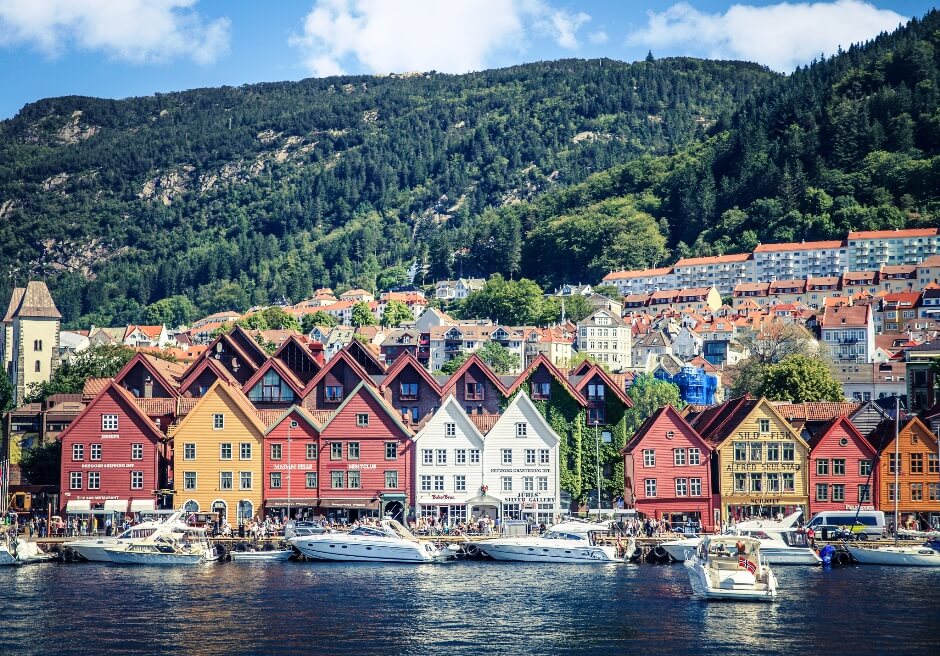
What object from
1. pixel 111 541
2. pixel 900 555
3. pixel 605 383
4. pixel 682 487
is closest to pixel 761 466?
pixel 682 487

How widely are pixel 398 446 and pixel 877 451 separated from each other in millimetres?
33953

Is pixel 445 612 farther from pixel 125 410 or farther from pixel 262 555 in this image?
pixel 125 410

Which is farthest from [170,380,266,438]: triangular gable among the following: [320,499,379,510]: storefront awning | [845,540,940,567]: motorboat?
[845,540,940,567]: motorboat

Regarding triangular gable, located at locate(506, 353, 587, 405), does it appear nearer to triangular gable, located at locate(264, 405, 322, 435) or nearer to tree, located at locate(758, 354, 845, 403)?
triangular gable, located at locate(264, 405, 322, 435)

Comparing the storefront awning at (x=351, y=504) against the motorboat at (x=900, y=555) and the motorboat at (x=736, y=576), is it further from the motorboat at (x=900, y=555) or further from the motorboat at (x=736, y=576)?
the motorboat at (x=900, y=555)

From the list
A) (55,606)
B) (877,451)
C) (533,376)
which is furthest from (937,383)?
(55,606)

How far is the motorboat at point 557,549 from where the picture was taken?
9069 centimetres

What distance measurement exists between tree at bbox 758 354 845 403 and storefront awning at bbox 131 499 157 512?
6116 centimetres

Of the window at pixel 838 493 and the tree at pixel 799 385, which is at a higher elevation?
the tree at pixel 799 385

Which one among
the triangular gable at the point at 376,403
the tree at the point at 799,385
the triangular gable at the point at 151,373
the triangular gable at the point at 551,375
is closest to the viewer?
the triangular gable at the point at 376,403

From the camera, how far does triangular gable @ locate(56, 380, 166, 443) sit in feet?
343

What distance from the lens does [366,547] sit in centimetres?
8969

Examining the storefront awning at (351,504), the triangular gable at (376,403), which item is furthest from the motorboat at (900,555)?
the storefront awning at (351,504)

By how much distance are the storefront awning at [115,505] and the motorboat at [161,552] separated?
41.6ft
